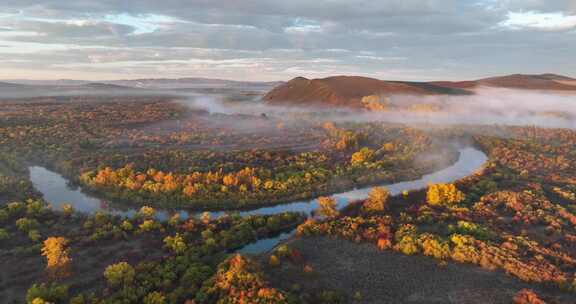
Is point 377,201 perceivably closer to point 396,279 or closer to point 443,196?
point 443,196

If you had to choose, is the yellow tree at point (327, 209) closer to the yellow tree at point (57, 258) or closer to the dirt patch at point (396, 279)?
the dirt patch at point (396, 279)

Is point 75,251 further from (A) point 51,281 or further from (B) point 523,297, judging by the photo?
(B) point 523,297

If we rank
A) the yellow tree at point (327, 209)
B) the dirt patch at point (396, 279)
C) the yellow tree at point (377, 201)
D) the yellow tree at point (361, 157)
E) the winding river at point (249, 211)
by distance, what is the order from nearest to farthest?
1. the dirt patch at point (396, 279)
2. the yellow tree at point (327, 209)
3. the winding river at point (249, 211)
4. the yellow tree at point (377, 201)
5. the yellow tree at point (361, 157)

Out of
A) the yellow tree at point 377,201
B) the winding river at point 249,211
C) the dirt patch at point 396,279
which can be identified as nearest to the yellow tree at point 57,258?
the winding river at point 249,211

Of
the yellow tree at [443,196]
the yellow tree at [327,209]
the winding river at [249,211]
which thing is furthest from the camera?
the yellow tree at [443,196]

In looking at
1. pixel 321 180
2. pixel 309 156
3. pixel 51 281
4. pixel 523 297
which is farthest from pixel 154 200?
pixel 523 297
